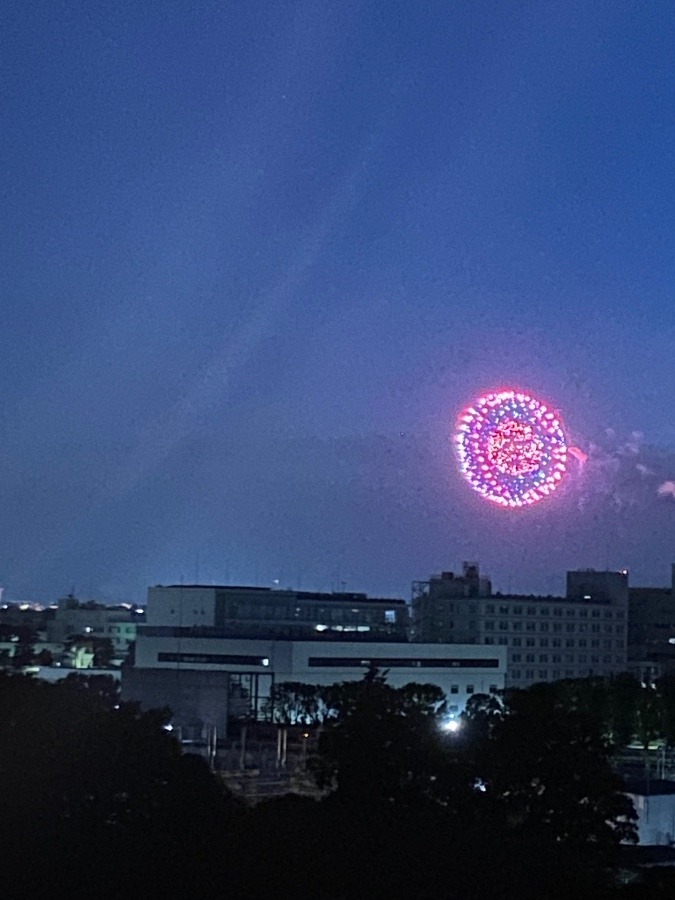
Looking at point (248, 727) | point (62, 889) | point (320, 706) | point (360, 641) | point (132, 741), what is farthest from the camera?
point (360, 641)

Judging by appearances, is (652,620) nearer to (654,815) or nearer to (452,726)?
(452,726)

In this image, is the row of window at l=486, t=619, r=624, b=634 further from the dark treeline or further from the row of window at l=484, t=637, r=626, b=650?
the dark treeline

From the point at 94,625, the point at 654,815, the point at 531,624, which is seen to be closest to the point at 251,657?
the point at 531,624

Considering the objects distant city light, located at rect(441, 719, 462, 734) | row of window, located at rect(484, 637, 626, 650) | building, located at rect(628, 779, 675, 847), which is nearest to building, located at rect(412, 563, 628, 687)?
row of window, located at rect(484, 637, 626, 650)

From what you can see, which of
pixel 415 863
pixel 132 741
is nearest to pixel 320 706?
pixel 132 741

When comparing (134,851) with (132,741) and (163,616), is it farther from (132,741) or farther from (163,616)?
(163,616)

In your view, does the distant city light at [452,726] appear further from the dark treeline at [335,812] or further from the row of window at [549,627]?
the row of window at [549,627]
